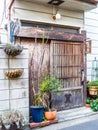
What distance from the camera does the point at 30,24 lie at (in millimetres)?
6191

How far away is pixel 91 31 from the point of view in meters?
7.61

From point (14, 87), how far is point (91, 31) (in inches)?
154

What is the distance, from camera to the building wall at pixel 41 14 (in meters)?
5.85

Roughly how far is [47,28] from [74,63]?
1401 mm

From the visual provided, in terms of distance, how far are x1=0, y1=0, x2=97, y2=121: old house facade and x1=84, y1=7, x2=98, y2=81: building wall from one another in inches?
9.8

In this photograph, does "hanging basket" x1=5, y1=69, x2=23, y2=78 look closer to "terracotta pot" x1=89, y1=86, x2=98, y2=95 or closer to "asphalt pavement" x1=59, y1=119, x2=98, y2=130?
"asphalt pavement" x1=59, y1=119, x2=98, y2=130

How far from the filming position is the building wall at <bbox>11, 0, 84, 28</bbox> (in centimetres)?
585

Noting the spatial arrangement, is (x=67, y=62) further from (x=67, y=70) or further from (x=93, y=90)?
(x=93, y=90)

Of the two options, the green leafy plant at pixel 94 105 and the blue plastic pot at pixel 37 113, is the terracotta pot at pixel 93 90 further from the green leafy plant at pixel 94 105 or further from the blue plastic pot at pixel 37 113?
the blue plastic pot at pixel 37 113

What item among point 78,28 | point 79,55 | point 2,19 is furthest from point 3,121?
point 78,28

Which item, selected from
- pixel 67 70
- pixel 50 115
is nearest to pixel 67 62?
pixel 67 70

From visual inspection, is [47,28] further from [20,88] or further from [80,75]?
[20,88]

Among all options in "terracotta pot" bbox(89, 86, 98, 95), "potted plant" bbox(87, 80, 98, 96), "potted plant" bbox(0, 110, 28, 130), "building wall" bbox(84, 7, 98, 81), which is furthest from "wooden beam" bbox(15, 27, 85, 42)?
Answer: "potted plant" bbox(0, 110, 28, 130)

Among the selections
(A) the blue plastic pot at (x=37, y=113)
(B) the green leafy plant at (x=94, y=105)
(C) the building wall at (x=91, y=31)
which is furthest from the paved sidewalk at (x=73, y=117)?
(C) the building wall at (x=91, y=31)
